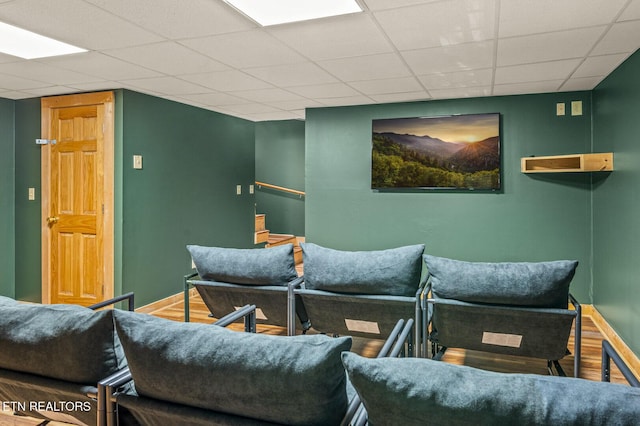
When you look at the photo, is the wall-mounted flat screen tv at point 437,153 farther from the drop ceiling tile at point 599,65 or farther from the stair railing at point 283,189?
the stair railing at point 283,189

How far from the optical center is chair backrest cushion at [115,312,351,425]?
117cm

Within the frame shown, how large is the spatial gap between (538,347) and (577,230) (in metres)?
2.67

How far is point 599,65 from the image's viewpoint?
11.4 feet

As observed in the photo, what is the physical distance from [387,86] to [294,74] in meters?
0.97

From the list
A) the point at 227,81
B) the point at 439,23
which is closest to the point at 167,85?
the point at 227,81

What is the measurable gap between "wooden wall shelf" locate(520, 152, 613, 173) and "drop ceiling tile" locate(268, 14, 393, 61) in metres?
2.18

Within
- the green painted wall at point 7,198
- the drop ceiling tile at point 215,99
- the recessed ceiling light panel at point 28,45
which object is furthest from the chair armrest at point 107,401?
the green painted wall at point 7,198

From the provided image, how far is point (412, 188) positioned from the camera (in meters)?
5.06

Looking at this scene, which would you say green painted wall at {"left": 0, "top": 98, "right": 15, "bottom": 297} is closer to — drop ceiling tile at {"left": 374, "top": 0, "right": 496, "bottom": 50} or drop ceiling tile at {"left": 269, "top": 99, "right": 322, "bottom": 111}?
drop ceiling tile at {"left": 269, "top": 99, "right": 322, "bottom": 111}

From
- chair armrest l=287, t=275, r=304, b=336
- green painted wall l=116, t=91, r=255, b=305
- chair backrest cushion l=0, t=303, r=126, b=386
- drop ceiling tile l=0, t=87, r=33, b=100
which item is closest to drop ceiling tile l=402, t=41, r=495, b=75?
chair armrest l=287, t=275, r=304, b=336

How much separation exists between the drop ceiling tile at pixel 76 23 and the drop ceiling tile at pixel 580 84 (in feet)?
11.5

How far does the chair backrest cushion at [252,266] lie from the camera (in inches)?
106

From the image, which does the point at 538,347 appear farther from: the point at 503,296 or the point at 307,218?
the point at 307,218

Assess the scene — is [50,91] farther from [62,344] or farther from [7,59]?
[62,344]
